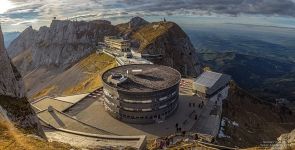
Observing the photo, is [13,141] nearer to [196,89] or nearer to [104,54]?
[196,89]

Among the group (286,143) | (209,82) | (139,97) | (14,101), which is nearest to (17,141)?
(14,101)

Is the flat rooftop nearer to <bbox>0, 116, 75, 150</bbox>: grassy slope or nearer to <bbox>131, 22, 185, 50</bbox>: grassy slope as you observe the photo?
<bbox>0, 116, 75, 150</bbox>: grassy slope

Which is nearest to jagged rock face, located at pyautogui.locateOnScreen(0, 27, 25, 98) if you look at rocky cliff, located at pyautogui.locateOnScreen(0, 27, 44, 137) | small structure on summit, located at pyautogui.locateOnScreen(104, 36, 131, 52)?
rocky cliff, located at pyautogui.locateOnScreen(0, 27, 44, 137)

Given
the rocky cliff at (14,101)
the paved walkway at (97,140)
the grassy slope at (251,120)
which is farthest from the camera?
the grassy slope at (251,120)

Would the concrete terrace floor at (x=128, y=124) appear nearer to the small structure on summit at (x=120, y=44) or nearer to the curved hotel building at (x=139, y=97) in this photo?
the curved hotel building at (x=139, y=97)

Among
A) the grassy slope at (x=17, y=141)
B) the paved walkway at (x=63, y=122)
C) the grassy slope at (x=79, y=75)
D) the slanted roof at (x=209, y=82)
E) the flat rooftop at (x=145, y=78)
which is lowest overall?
the grassy slope at (x=79, y=75)

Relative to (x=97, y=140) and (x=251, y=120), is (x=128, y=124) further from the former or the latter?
(x=251, y=120)

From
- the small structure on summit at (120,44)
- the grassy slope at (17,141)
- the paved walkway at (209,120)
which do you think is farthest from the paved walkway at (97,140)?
the small structure on summit at (120,44)
